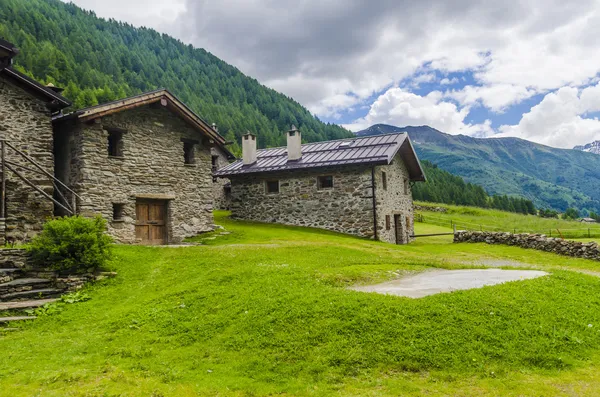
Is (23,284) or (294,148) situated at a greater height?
(294,148)

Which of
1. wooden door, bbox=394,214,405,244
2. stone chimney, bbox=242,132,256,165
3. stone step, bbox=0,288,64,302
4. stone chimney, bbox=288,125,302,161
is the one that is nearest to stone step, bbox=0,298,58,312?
stone step, bbox=0,288,64,302

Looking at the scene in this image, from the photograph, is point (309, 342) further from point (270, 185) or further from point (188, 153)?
point (270, 185)

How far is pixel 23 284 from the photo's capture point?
476 inches

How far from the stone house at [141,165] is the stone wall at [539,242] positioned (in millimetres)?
18595

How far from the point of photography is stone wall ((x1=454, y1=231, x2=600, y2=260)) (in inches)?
934

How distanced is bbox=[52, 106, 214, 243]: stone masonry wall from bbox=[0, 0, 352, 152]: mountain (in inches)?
2422

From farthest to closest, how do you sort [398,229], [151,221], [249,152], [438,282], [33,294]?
[249,152]
[398,229]
[151,221]
[33,294]
[438,282]

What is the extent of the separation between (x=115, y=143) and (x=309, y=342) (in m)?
16.8

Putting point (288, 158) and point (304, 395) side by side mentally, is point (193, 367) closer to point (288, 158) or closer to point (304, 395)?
point (304, 395)

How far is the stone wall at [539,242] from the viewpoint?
23719mm

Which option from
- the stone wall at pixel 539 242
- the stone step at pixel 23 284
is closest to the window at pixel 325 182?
the stone wall at pixel 539 242

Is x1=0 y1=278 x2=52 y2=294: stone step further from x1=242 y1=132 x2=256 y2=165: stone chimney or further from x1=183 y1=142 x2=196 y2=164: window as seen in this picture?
x1=242 y1=132 x2=256 y2=165: stone chimney

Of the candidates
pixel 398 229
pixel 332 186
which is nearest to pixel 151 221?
pixel 332 186

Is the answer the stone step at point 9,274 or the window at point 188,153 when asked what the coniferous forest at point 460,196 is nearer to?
the window at point 188,153
